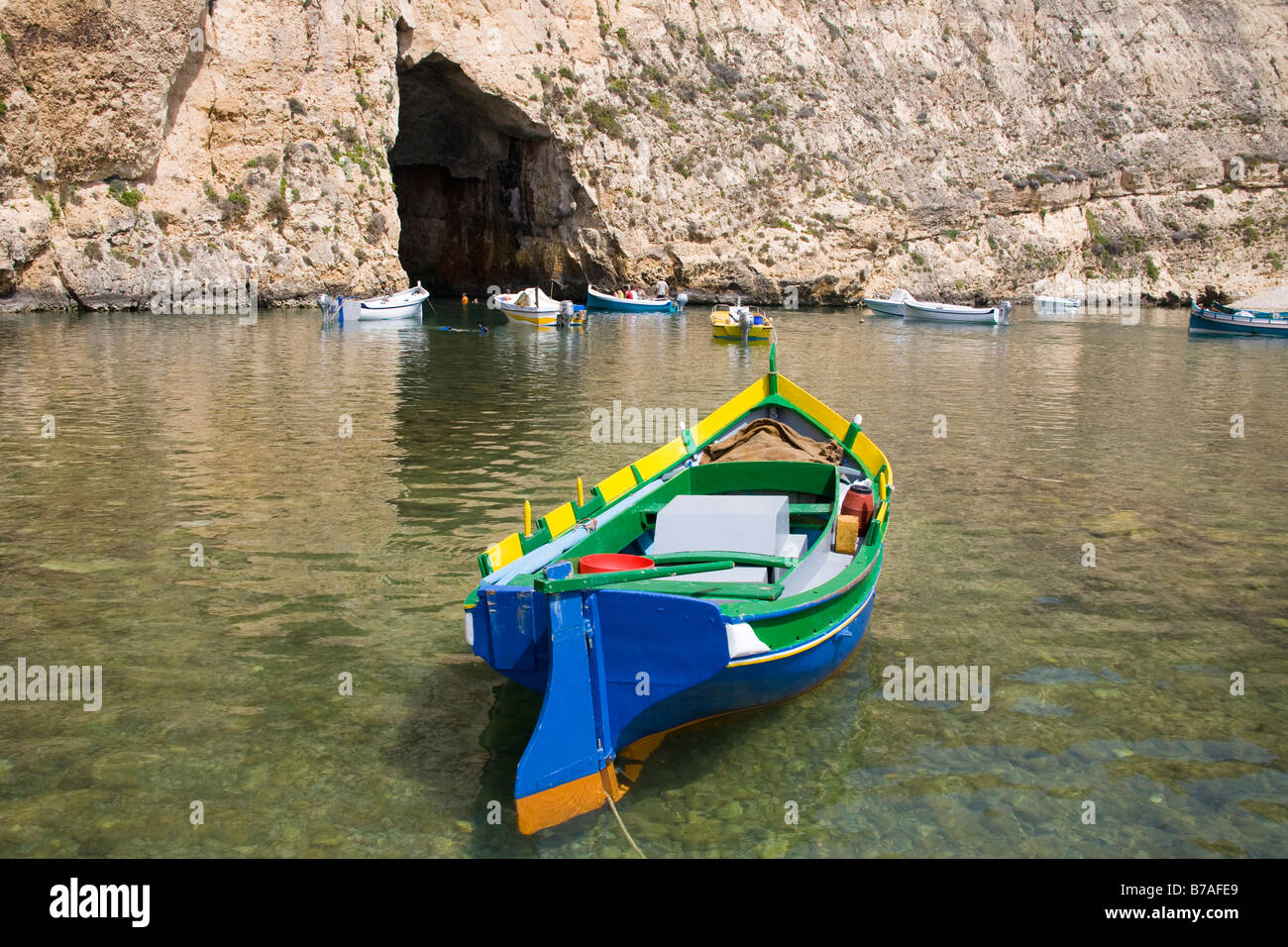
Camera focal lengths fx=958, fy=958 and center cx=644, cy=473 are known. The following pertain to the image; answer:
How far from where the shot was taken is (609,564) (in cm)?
650

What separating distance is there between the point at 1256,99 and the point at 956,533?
2907 inches

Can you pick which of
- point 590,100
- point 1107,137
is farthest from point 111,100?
point 1107,137

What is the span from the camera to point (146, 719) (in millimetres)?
6090

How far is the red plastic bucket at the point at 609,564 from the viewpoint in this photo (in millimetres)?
6455

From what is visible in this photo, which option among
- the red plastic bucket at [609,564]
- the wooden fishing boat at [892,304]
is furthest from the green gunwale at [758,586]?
the wooden fishing boat at [892,304]

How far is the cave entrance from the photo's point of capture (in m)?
50.7

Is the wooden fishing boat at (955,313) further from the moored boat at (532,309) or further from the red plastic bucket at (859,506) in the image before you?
the red plastic bucket at (859,506)

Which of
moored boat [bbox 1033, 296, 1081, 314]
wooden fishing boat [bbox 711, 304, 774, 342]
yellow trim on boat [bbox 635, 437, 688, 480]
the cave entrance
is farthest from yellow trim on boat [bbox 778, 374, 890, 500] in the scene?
moored boat [bbox 1033, 296, 1081, 314]

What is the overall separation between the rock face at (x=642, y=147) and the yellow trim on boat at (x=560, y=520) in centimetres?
3474

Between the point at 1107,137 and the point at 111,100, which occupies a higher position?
the point at 1107,137

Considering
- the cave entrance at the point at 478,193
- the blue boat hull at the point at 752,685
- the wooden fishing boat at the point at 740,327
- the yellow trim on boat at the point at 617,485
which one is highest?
the cave entrance at the point at 478,193

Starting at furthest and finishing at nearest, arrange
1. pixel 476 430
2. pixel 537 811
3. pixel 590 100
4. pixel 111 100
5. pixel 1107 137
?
pixel 1107 137
pixel 590 100
pixel 111 100
pixel 476 430
pixel 537 811
